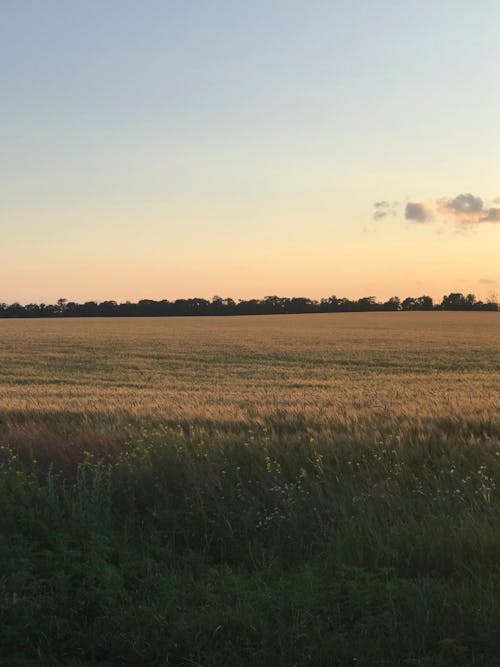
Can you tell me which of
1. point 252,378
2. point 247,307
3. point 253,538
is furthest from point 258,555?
point 247,307

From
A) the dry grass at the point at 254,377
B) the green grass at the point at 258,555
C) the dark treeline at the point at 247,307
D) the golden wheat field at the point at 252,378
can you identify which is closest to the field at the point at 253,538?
the green grass at the point at 258,555

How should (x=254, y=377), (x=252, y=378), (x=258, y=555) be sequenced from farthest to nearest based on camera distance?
(x=254, y=377), (x=252, y=378), (x=258, y=555)

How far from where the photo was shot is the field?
4043 mm

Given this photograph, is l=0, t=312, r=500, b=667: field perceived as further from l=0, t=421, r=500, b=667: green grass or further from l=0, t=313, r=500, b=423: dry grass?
l=0, t=313, r=500, b=423: dry grass

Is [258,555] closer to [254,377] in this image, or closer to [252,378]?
[252,378]

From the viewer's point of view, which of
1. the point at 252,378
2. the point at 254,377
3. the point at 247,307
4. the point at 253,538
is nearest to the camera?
the point at 253,538

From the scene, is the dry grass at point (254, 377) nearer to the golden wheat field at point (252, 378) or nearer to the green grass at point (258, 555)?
the golden wheat field at point (252, 378)

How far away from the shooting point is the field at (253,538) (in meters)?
4.04

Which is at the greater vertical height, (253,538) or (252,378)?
(253,538)

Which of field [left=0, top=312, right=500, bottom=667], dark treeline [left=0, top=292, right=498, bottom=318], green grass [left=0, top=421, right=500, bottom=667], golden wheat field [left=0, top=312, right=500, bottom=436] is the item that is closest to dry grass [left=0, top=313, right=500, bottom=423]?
golden wheat field [left=0, top=312, right=500, bottom=436]

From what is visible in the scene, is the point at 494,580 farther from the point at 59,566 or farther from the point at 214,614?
the point at 59,566

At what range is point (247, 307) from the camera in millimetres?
126688

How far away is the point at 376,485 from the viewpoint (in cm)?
647

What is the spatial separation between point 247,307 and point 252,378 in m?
99.8
